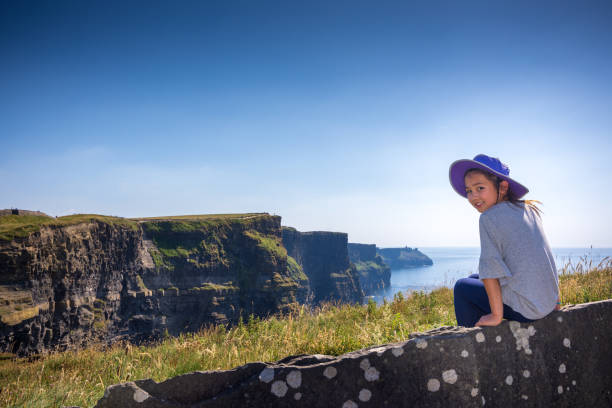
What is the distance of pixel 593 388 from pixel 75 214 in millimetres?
77622

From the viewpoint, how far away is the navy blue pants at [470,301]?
2.48m

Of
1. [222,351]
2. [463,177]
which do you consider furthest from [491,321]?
[222,351]

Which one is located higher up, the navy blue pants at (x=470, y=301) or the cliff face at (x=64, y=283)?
the navy blue pants at (x=470, y=301)

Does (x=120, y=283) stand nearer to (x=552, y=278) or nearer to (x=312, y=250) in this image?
(x=552, y=278)

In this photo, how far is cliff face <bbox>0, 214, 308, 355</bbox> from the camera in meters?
42.1

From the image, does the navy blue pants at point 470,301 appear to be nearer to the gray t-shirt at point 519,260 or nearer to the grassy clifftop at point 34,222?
the gray t-shirt at point 519,260

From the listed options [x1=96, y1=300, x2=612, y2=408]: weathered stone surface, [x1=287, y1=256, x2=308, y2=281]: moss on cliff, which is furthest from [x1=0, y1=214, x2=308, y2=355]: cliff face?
[x1=96, y1=300, x2=612, y2=408]: weathered stone surface

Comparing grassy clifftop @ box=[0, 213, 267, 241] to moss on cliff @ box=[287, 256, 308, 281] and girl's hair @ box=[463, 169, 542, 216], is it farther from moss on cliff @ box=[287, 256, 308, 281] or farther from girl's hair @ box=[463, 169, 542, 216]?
moss on cliff @ box=[287, 256, 308, 281]

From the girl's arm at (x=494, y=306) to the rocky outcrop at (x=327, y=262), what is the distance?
15023 centimetres

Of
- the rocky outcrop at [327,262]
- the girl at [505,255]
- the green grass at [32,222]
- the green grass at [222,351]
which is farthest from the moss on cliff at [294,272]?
the girl at [505,255]

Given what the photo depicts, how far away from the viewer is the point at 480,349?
1.89 meters

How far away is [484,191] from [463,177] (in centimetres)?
29

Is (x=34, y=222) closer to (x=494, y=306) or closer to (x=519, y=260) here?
(x=494, y=306)

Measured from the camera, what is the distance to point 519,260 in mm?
2215
